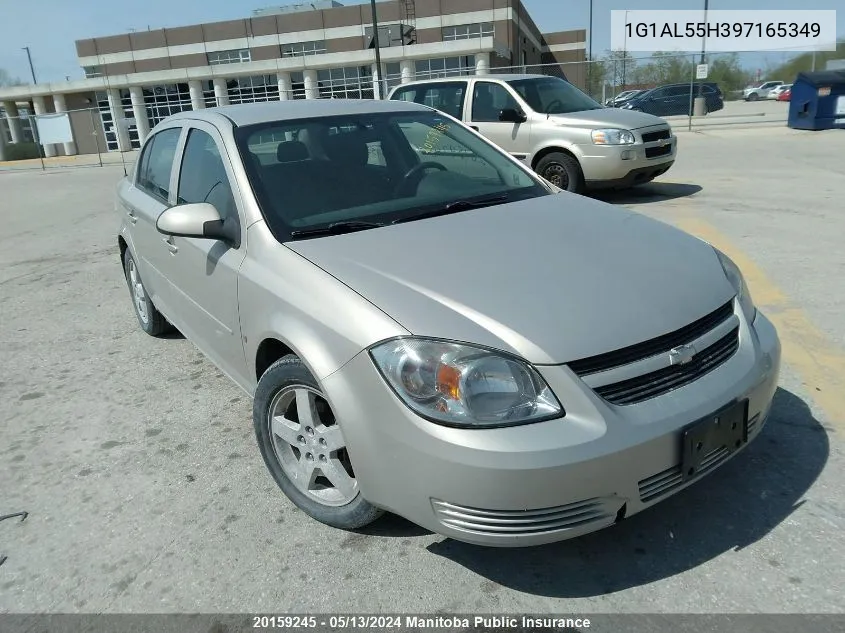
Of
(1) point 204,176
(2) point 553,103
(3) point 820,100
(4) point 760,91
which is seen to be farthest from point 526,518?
(4) point 760,91

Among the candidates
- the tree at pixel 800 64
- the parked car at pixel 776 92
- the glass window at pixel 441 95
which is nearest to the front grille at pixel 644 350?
the glass window at pixel 441 95

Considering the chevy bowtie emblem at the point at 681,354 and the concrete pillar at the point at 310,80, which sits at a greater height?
the concrete pillar at the point at 310,80

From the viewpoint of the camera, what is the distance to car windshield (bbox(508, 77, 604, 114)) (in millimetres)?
9469

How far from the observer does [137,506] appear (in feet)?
9.49

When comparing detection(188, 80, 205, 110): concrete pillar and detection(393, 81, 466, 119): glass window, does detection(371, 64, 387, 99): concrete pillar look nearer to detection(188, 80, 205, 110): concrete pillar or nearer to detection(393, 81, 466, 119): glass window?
detection(393, 81, 466, 119): glass window

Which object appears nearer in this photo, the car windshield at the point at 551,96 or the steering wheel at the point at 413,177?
the steering wheel at the point at 413,177

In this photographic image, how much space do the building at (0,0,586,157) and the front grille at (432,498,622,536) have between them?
38371 mm

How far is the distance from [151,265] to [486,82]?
22.7 feet

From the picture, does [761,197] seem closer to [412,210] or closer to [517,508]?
[412,210]

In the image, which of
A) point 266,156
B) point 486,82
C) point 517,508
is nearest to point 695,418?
point 517,508

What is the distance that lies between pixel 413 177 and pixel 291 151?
627mm

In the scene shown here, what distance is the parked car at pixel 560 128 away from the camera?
876 cm

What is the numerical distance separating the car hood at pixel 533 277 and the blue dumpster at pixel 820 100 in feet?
57.7

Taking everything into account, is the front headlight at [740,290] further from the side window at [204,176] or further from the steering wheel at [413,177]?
the side window at [204,176]
